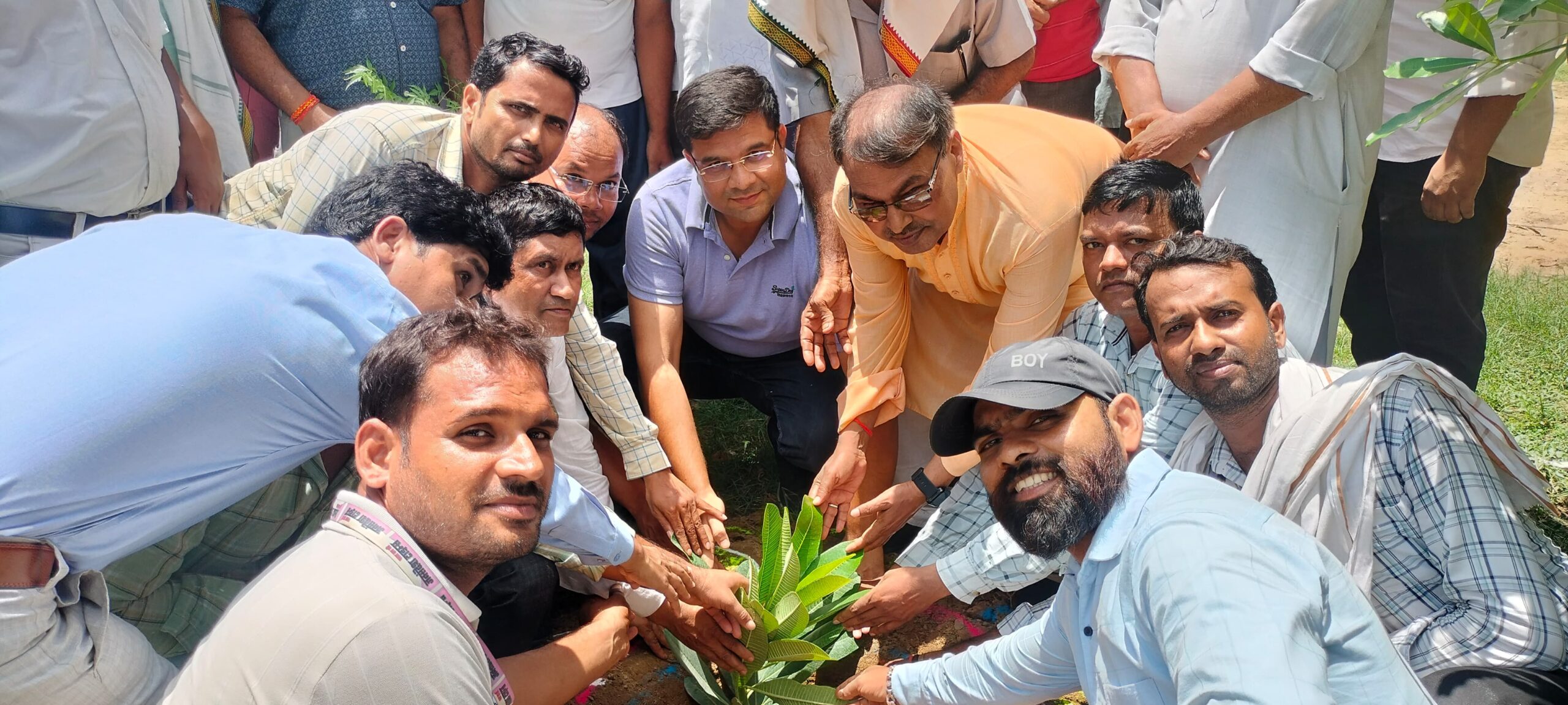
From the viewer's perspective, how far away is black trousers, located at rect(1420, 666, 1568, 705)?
86.2 inches

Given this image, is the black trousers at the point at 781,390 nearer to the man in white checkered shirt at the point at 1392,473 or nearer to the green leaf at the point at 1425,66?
the man in white checkered shirt at the point at 1392,473

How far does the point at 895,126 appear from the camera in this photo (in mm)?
2951

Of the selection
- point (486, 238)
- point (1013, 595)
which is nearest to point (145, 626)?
point (486, 238)

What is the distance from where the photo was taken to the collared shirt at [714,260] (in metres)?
3.79

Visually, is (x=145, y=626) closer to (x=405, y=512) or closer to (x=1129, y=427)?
(x=405, y=512)

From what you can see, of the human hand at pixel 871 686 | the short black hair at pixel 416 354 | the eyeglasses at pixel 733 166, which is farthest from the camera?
the eyeglasses at pixel 733 166

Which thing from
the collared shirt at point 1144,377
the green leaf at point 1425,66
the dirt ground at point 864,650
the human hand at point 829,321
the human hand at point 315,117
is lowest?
the dirt ground at point 864,650

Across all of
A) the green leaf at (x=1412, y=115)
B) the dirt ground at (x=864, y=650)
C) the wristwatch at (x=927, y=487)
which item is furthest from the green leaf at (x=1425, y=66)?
the dirt ground at (x=864, y=650)

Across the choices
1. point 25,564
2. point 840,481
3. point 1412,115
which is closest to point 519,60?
point 840,481

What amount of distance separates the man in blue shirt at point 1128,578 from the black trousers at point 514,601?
3.21 feet

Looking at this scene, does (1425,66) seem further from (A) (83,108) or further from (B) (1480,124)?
(A) (83,108)

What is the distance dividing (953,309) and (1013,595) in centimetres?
92

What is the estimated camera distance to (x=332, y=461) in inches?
102

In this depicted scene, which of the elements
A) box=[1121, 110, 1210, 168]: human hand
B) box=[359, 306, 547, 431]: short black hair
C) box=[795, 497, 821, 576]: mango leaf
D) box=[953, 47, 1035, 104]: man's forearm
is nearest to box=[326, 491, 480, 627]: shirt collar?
box=[359, 306, 547, 431]: short black hair
